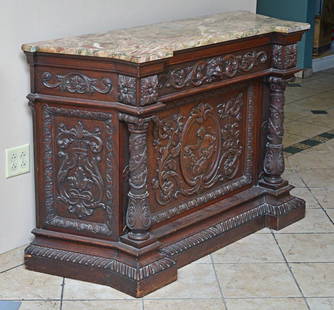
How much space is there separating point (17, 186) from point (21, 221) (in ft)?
0.52

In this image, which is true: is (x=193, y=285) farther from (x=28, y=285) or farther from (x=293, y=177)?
(x=293, y=177)

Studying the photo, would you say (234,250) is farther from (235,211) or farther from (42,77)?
(42,77)

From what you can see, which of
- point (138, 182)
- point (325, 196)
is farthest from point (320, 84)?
point (138, 182)

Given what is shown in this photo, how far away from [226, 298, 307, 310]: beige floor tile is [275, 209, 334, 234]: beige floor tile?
66cm

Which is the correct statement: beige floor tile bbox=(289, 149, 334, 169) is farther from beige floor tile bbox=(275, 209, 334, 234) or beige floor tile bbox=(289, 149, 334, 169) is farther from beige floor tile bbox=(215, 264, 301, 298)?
beige floor tile bbox=(215, 264, 301, 298)

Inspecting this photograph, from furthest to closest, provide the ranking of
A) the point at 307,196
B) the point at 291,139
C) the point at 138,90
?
the point at 291,139, the point at 307,196, the point at 138,90

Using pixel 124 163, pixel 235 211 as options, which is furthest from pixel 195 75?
pixel 235 211

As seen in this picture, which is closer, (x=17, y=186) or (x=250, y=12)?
(x=17, y=186)

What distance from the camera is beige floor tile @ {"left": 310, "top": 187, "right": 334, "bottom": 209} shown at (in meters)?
4.00

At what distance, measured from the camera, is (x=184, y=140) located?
328 cm

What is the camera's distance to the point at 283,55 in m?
3.52

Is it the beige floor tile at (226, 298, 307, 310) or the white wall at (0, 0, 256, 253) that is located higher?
the white wall at (0, 0, 256, 253)

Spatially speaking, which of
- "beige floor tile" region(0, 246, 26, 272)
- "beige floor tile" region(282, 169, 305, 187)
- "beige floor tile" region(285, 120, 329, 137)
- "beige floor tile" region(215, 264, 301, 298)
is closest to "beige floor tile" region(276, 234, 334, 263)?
"beige floor tile" region(215, 264, 301, 298)

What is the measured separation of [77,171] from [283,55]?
1.07 m
